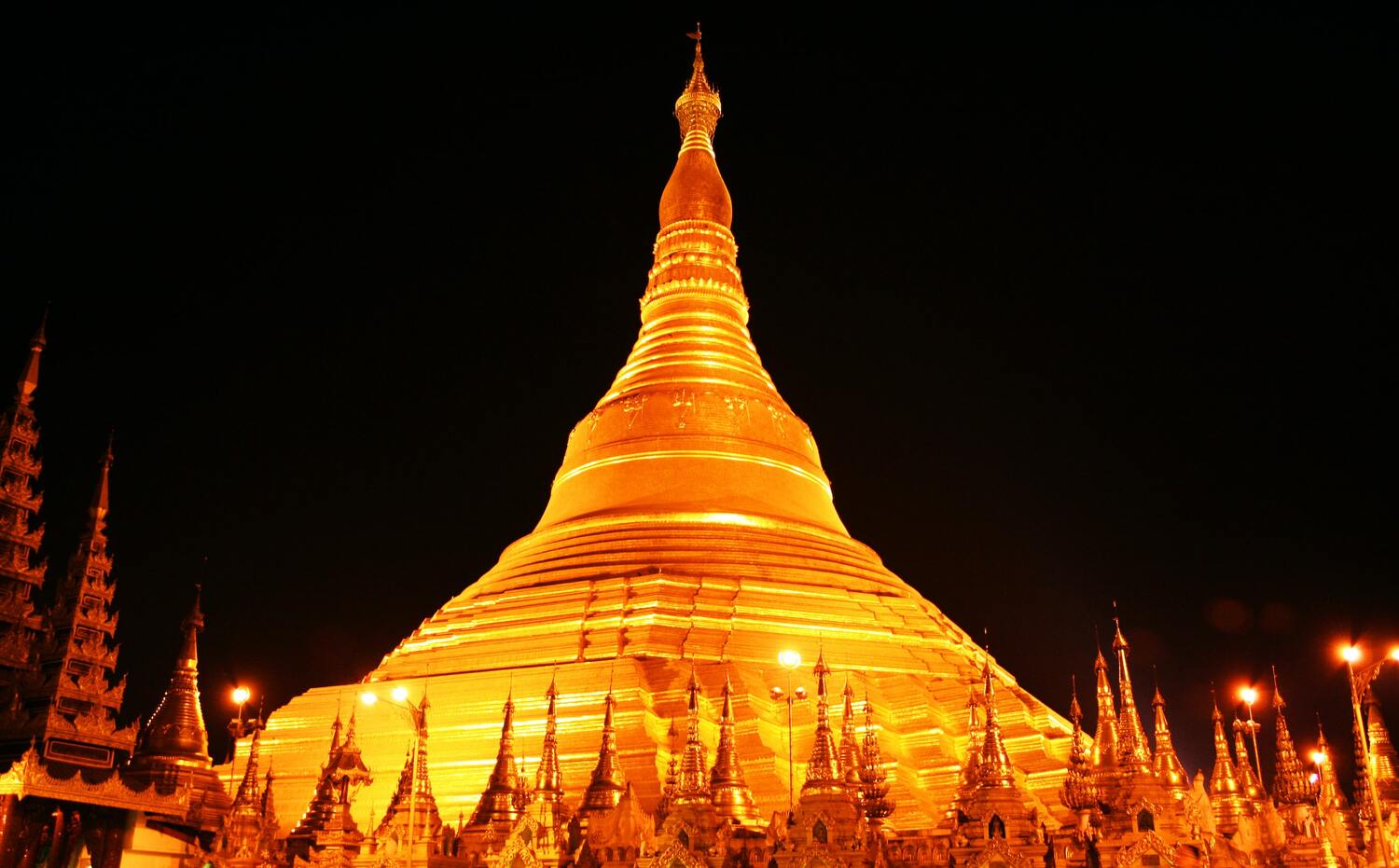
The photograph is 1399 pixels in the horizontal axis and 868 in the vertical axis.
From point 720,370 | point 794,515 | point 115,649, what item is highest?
point 720,370

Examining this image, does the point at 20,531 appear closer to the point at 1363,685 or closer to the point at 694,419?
the point at 694,419

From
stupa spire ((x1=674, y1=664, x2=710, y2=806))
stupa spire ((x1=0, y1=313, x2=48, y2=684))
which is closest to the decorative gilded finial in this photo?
stupa spire ((x1=0, y1=313, x2=48, y2=684))

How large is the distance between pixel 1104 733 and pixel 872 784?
126 inches

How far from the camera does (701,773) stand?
51.8 ft

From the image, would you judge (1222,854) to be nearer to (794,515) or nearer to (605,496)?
(794,515)

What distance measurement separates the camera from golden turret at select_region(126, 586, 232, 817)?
71.3 ft

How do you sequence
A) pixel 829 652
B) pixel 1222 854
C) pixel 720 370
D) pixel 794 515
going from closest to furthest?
pixel 1222 854, pixel 829 652, pixel 794 515, pixel 720 370

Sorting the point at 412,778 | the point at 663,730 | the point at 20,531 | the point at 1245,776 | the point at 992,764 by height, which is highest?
the point at 20,531

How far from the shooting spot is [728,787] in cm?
1598

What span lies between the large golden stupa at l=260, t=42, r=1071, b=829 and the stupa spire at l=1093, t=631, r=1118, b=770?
1.78 m

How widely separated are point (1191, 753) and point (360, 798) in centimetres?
1862

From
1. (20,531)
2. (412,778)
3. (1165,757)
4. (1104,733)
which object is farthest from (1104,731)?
(20,531)

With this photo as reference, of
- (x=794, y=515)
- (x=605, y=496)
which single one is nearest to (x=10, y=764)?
(x=605, y=496)

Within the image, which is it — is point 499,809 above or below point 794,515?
below
